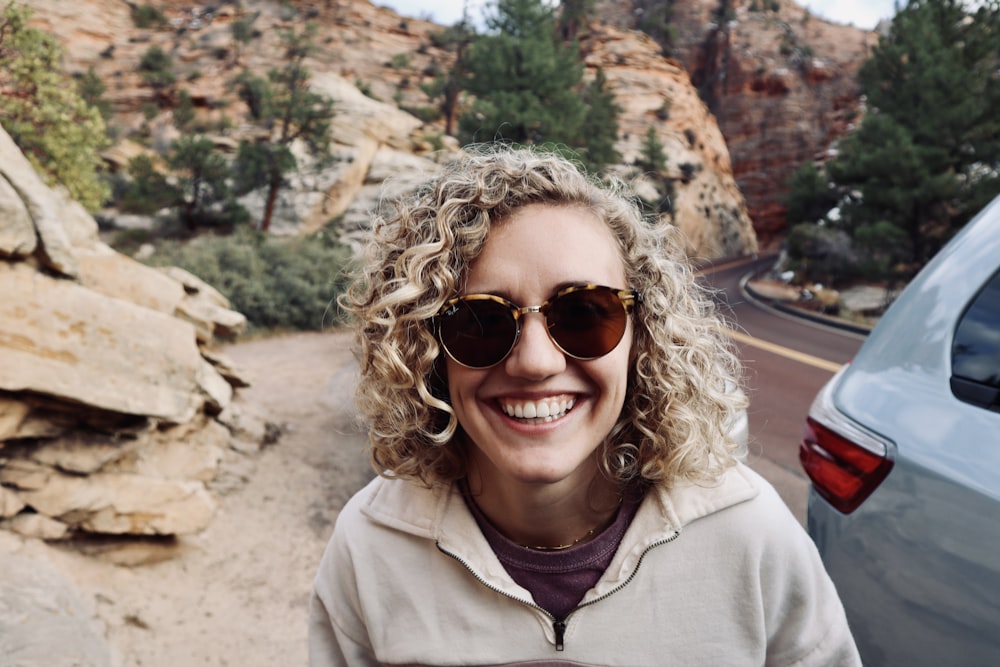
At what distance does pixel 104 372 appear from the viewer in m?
3.49

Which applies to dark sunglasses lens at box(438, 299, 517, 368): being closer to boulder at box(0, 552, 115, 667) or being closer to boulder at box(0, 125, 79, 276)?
boulder at box(0, 552, 115, 667)

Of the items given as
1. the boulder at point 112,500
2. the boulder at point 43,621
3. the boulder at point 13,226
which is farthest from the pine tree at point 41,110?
the boulder at point 43,621

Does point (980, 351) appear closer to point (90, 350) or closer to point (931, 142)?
point (90, 350)

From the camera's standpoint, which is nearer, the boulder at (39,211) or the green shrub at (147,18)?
the boulder at (39,211)

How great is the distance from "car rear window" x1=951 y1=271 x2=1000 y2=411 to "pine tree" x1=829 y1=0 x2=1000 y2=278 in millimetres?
17715

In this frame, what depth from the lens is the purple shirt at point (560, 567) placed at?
1.14 metres

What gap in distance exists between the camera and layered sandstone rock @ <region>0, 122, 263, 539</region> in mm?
A: 3236

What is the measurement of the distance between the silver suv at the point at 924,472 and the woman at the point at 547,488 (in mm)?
297

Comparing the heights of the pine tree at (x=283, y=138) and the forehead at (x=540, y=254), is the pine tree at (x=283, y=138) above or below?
below

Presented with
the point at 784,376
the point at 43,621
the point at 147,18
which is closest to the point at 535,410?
the point at 43,621

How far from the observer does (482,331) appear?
1.09 metres

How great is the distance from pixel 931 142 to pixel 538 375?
2098 centimetres

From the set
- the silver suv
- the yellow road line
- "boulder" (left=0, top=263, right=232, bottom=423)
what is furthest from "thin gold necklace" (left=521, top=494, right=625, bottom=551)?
the yellow road line

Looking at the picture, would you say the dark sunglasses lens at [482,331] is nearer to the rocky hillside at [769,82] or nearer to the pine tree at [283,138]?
the pine tree at [283,138]
